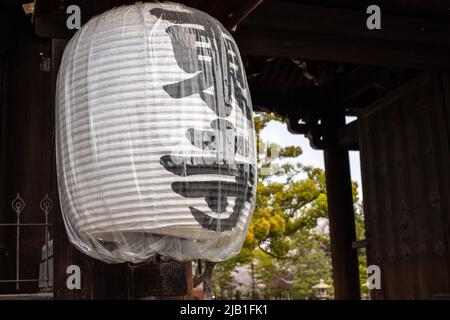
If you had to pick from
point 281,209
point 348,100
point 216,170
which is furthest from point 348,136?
point 281,209

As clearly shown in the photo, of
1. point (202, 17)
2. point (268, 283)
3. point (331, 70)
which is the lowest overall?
point (268, 283)

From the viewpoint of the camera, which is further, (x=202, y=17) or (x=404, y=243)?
(x=404, y=243)

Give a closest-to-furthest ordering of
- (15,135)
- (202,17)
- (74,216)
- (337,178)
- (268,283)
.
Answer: (74,216), (202,17), (15,135), (337,178), (268,283)

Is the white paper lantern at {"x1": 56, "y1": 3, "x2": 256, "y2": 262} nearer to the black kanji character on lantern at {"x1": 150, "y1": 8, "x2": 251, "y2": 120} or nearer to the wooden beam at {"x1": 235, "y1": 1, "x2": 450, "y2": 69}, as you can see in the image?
the black kanji character on lantern at {"x1": 150, "y1": 8, "x2": 251, "y2": 120}

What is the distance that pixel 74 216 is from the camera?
2412 millimetres

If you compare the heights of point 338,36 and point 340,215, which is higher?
point 338,36

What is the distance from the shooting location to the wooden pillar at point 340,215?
25.3 feet

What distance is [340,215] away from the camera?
795 centimetres

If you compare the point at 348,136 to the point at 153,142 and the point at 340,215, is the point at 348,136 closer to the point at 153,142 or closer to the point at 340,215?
the point at 340,215

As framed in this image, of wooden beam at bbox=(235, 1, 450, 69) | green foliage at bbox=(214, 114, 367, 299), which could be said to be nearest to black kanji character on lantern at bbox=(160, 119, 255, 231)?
wooden beam at bbox=(235, 1, 450, 69)

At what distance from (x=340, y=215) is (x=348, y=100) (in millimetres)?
1648

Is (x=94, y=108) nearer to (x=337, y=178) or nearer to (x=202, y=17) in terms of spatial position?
(x=202, y=17)
